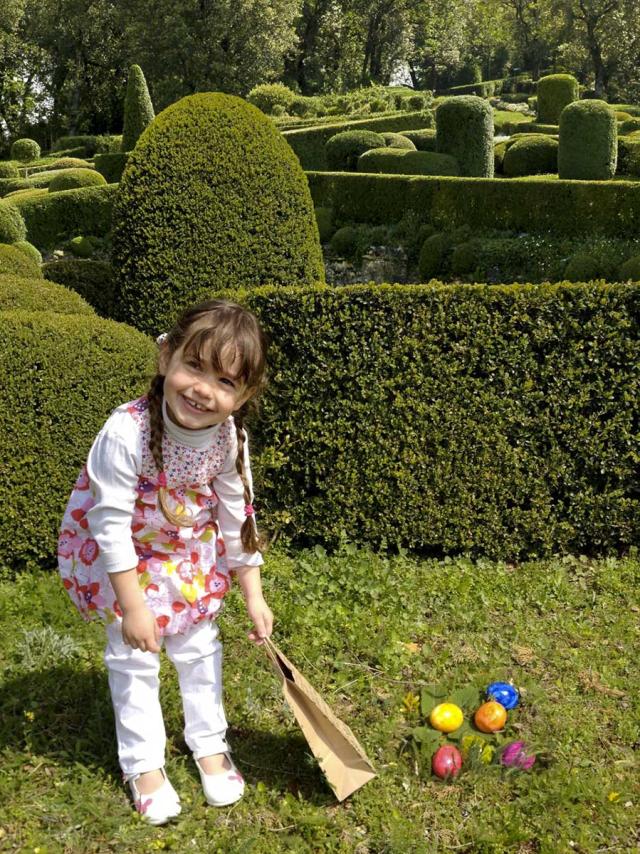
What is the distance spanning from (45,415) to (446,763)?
8.14 feet

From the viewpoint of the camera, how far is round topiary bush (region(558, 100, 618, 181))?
16.6m

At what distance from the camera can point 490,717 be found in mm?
2984

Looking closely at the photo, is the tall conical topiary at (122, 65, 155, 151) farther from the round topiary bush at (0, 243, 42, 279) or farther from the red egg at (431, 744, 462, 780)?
the red egg at (431, 744, 462, 780)

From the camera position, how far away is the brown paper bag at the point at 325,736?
8.45 ft

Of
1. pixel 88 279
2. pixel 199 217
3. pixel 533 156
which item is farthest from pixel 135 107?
Result: pixel 199 217

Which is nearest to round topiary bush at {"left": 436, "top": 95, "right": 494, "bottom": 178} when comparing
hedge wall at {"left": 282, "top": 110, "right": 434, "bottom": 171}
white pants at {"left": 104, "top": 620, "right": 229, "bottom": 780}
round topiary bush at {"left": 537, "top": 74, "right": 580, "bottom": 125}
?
hedge wall at {"left": 282, "top": 110, "right": 434, "bottom": 171}

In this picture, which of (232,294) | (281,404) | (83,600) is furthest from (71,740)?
(232,294)

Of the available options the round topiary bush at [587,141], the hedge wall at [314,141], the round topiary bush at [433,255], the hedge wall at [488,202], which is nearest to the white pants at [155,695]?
the round topiary bush at [433,255]

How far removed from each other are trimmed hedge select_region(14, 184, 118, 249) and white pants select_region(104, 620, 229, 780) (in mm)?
16347

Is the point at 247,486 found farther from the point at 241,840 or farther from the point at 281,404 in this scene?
the point at 281,404

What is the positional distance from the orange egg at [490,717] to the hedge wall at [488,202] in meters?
12.2

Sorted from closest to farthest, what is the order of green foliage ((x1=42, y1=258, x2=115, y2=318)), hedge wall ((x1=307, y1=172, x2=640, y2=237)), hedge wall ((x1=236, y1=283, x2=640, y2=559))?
hedge wall ((x1=236, y1=283, x2=640, y2=559)), green foliage ((x1=42, y1=258, x2=115, y2=318)), hedge wall ((x1=307, y1=172, x2=640, y2=237))

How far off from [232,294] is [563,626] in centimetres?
231

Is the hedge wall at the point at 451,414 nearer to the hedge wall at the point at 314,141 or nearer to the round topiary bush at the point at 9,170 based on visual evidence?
the hedge wall at the point at 314,141
